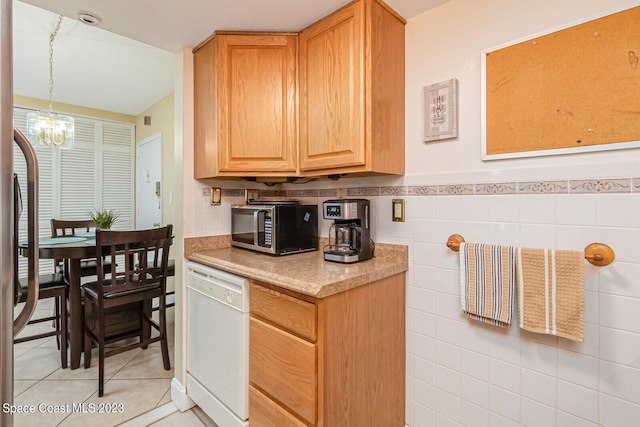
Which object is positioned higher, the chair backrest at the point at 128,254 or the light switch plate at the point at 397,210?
the light switch plate at the point at 397,210

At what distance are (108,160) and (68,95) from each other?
930mm

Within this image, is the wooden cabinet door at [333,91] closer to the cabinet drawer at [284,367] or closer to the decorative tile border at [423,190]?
the decorative tile border at [423,190]

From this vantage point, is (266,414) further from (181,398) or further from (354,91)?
(354,91)

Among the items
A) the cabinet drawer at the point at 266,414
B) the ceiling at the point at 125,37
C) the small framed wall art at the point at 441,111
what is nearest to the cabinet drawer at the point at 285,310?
the cabinet drawer at the point at 266,414

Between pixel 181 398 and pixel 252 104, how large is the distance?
5.90ft

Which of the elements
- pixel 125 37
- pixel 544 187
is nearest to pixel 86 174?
pixel 125 37

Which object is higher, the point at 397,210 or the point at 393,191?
the point at 393,191

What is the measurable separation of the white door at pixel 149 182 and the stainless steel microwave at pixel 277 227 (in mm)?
2454

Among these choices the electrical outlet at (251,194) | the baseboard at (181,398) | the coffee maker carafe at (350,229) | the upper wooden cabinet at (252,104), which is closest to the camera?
the coffee maker carafe at (350,229)

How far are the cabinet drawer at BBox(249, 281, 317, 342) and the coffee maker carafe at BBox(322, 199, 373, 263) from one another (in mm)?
371

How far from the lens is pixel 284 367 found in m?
1.29

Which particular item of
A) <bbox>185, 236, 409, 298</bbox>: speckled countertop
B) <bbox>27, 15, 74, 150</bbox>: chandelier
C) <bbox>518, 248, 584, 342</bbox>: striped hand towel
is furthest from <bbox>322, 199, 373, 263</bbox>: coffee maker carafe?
<bbox>27, 15, 74, 150</bbox>: chandelier

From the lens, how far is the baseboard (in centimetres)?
187

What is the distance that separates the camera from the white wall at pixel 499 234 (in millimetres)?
1075
